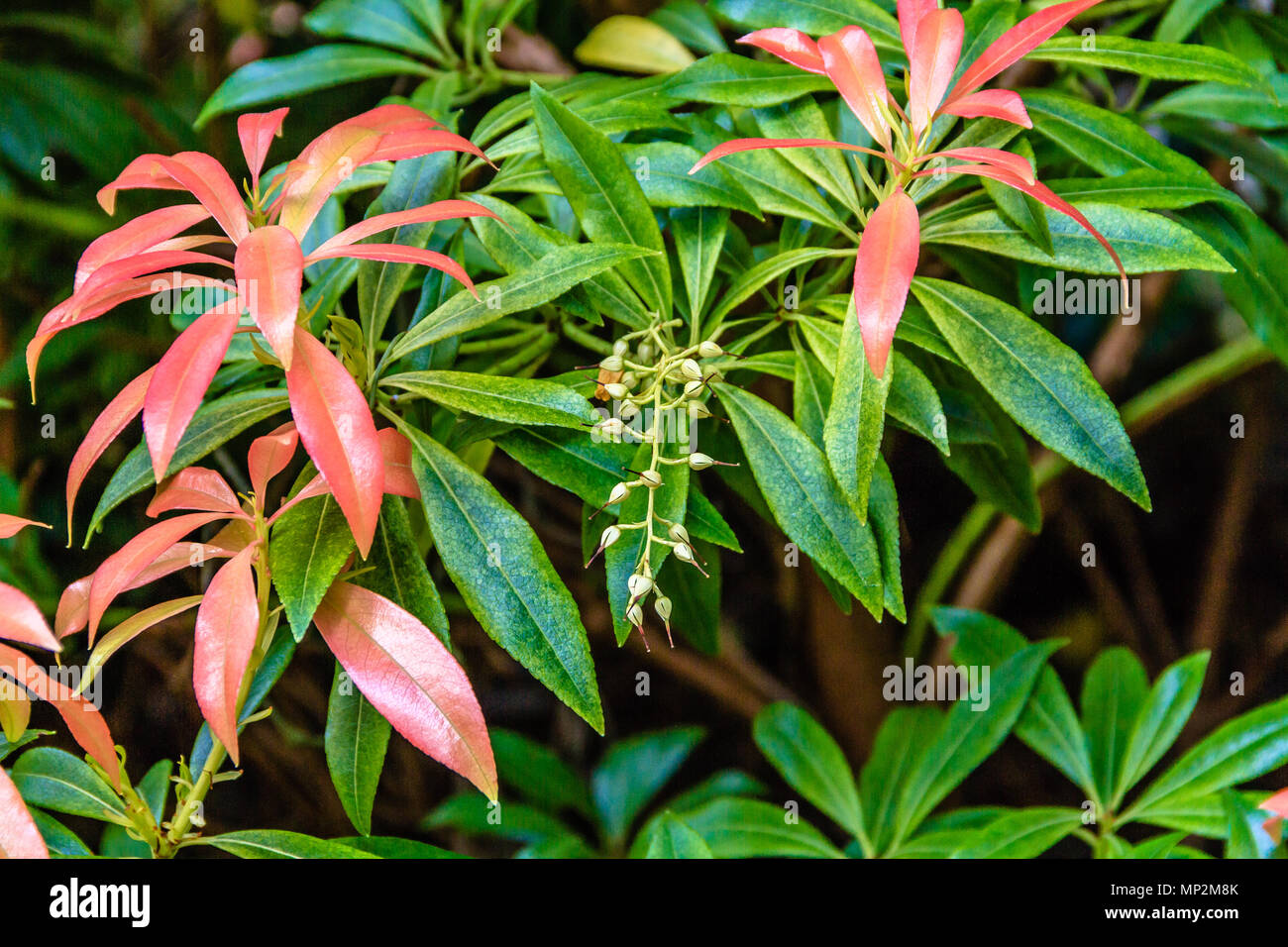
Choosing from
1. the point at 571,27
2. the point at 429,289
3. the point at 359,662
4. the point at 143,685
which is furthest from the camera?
the point at 571,27

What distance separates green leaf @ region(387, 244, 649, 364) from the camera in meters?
0.46

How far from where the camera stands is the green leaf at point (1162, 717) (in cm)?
66

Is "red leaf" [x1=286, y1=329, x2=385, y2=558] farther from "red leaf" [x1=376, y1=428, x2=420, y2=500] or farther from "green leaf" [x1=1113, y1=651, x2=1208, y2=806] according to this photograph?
"green leaf" [x1=1113, y1=651, x2=1208, y2=806]

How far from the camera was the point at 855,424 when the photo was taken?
43 cm

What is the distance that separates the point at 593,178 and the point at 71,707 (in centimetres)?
38

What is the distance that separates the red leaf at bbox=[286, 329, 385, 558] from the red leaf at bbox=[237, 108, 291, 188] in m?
0.13

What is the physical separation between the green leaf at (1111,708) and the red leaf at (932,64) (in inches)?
19.1

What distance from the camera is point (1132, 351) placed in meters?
0.94

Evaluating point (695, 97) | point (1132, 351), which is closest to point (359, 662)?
point (695, 97)

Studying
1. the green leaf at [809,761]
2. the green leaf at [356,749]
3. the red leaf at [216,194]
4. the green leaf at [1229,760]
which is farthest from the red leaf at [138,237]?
the green leaf at [1229,760]

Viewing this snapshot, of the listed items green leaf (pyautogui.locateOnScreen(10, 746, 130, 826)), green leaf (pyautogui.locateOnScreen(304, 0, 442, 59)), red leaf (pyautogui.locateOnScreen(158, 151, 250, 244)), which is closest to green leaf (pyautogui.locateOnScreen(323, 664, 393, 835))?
green leaf (pyautogui.locateOnScreen(10, 746, 130, 826))

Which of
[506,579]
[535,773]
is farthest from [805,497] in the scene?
[535,773]
